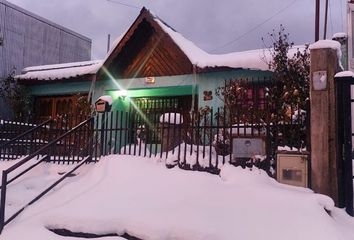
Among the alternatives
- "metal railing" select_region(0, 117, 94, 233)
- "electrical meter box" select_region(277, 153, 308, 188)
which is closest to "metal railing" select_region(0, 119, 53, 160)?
"metal railing" select_region(0, 117, 94, 233)

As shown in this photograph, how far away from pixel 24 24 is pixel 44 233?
16.4 meters

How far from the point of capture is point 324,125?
243 inches

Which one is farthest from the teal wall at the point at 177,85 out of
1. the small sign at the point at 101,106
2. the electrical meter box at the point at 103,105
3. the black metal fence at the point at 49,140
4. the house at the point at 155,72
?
the small sign at the point at 101,106

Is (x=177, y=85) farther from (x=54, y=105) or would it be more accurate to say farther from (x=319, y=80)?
(x=319, y=80)

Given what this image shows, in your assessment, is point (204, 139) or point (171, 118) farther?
point (171, 118)

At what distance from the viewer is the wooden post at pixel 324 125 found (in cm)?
609

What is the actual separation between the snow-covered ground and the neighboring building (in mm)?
11986

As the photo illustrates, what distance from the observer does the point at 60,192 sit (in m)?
7.18

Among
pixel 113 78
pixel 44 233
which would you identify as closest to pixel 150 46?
pixel 113 78

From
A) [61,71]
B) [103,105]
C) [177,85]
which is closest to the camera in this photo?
[103,105]

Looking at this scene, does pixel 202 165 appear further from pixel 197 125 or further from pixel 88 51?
pixel 88 51

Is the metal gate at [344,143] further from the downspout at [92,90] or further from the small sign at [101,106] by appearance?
the downspout at [92,90]

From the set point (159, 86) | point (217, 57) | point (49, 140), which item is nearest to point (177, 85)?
point (159, 86)

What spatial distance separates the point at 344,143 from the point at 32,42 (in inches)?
710
